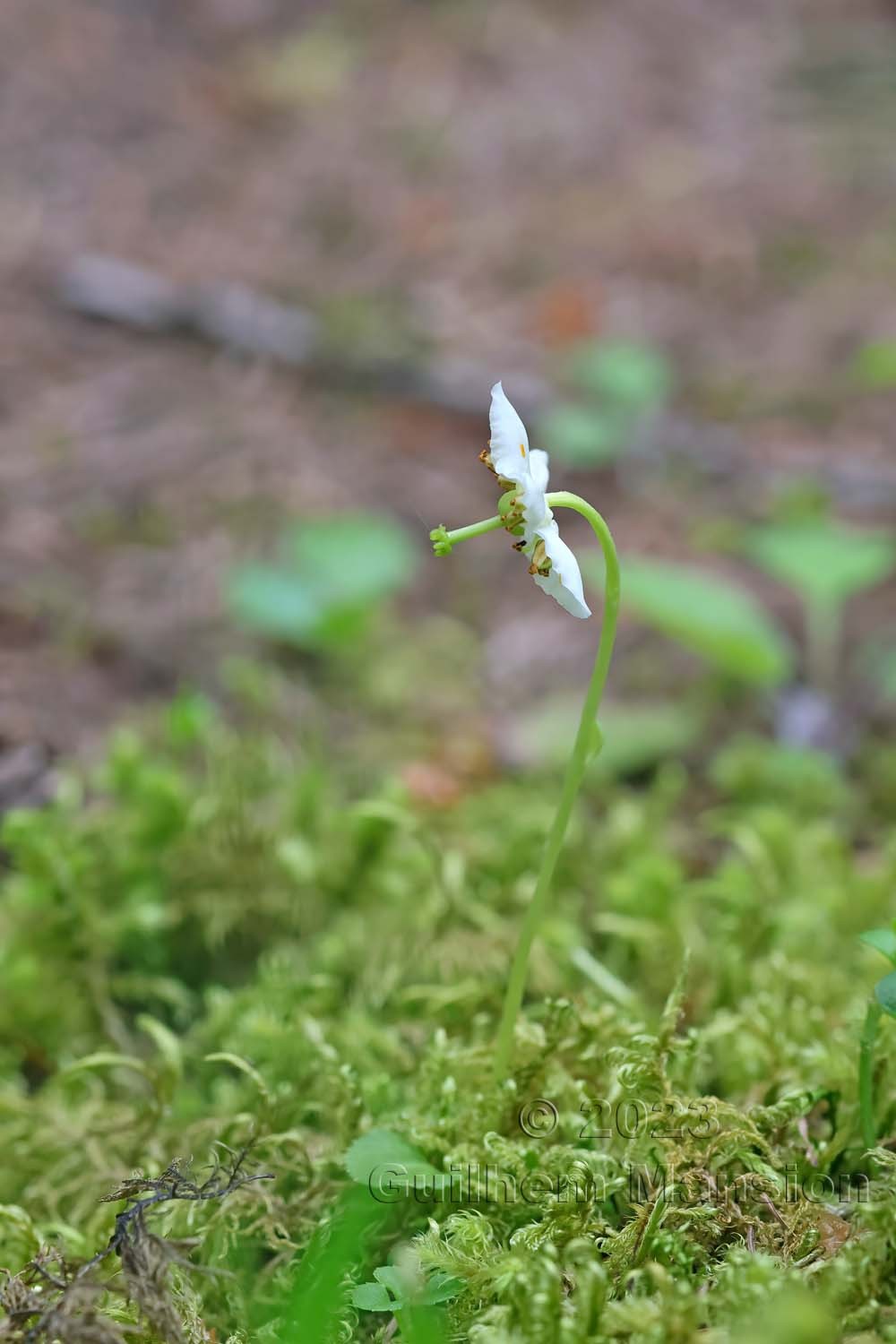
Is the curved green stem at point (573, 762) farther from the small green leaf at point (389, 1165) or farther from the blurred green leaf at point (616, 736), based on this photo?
the blurred green leaf at point (616, 736)

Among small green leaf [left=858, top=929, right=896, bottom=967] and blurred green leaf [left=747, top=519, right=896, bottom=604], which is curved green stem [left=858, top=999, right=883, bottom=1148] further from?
blurred green leaf [left=747, top=519, right=896, bottom=604]

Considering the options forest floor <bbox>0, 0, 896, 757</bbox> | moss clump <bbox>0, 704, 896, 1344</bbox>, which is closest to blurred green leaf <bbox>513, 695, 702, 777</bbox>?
moss clump <bbox>0, 704, 896, 1344</bbox>

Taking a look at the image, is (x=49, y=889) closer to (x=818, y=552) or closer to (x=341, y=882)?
(x=341, y=882)

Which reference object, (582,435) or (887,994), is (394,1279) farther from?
(582,435)

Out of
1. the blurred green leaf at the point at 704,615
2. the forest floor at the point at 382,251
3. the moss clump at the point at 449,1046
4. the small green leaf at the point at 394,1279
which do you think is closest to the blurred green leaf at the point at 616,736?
the moss clump at the point at 449,1046

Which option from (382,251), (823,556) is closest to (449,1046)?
(823,556)
